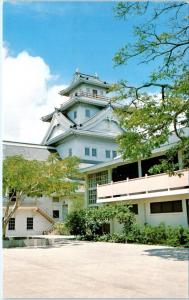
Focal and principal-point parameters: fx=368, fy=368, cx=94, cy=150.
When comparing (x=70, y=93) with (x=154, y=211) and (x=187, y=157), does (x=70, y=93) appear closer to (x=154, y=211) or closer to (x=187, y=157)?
(x=154, y=211)

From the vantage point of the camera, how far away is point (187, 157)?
7352 mm

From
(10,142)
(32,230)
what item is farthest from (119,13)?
(10,142)

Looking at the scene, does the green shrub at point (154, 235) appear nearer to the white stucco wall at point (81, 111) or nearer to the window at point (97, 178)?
the window at point (97, 178)

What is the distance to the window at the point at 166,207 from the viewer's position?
33.4ft

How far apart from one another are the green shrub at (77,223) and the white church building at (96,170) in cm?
91

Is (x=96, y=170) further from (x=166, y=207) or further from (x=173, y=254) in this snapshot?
(x=173, y=254)

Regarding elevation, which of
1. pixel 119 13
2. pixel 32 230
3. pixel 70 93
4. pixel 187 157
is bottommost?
pixel 32 230

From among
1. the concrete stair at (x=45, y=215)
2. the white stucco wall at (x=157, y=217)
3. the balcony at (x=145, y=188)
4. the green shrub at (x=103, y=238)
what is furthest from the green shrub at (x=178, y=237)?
the concrete stair at (x=45, y=215)

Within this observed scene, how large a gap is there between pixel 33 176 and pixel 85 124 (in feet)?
31.7

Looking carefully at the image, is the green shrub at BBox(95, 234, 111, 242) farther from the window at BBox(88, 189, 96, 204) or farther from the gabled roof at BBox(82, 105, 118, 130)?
the gabled roof at BBox(82, 105, 118, 130)

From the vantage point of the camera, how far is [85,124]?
1933cm

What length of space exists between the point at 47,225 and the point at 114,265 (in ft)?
38.6

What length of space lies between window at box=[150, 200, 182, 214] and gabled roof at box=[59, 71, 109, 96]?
11438mm

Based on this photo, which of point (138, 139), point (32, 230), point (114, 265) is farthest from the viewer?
point (32, 230)
